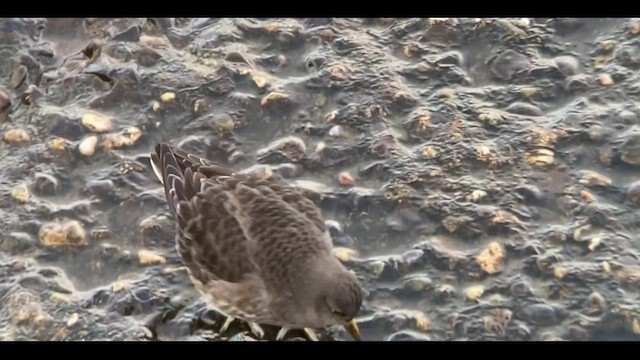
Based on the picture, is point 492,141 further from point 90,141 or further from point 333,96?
point 90,141

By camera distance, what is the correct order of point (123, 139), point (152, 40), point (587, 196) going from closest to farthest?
point (587, 196)
point (123, 139)
point (152, 40)

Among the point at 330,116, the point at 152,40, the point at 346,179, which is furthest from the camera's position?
the point at 152,40

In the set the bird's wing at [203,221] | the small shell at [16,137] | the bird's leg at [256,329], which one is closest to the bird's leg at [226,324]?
the bird's leg at [256,329]

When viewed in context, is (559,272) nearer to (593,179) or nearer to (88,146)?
(593,179)

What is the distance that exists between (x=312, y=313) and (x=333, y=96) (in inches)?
67.7

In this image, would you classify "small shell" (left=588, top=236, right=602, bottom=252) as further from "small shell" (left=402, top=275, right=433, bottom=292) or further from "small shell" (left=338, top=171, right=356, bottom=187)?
"small shell" (left=338, top=171, right=356, bottom=187)

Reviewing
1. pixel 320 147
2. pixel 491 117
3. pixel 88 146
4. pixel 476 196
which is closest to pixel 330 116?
pixel 320 147

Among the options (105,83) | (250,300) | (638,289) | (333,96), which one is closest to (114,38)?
(105,83)

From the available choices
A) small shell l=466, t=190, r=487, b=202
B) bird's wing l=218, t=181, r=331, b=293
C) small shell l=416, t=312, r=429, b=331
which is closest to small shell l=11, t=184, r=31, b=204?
bird's wing l=218, t=181, r=331, b=293

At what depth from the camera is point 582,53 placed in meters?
6.63

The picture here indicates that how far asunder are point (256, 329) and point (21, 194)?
1.55m

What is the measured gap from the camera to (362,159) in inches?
238

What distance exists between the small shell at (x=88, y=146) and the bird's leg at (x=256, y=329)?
1469 millimetres

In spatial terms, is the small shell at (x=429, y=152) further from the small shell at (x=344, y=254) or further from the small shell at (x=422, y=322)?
the small shell at (x=422, y=322)
